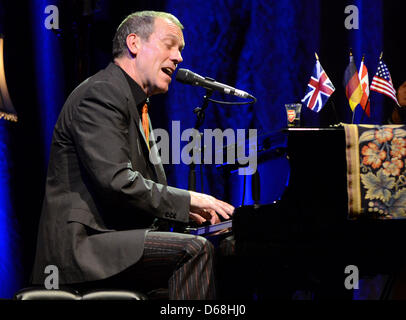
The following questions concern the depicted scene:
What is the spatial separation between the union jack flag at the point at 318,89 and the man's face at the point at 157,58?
199 centimetres

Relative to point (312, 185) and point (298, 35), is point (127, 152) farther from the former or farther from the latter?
point (298, 35)

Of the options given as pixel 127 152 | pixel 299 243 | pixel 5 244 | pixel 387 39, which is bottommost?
pixel 5 244

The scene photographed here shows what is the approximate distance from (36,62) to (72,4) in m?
0.56

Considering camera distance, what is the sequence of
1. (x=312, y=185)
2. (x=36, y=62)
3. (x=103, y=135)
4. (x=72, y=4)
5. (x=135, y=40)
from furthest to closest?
(x=36, y=62), (x=72, y=4), (x=135, y=40), (x=312, y=185), (x=103, y=135)

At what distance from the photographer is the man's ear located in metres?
2.38

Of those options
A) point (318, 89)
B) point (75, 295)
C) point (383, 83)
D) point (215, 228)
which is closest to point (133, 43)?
point (215, 228)

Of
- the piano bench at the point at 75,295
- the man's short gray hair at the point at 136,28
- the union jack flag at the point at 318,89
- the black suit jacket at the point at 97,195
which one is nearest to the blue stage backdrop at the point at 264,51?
the union jack flag at the point at 318,89

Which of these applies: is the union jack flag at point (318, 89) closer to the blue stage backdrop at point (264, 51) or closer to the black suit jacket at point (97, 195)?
the blue stage backdrop at point (264, 51)

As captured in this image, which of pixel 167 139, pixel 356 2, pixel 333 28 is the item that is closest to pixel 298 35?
pixel 333 28

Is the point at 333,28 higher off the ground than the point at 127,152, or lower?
higher

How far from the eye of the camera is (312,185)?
2.14 meters

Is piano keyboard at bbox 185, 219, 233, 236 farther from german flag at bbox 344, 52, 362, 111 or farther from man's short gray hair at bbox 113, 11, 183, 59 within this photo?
german flag at bbox 344, 52, 362, 111

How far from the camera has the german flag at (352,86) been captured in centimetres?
407

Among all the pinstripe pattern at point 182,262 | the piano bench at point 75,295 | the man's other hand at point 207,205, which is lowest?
the piano bench at point 75,295
